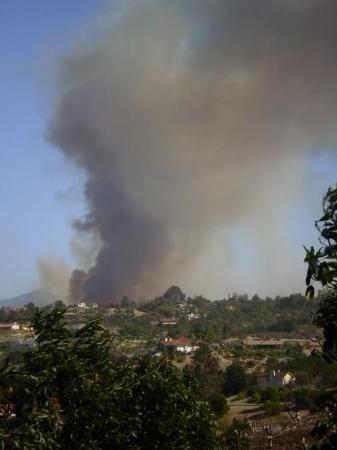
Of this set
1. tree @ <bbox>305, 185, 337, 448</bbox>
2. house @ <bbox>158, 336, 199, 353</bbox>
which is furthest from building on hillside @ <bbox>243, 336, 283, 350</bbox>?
tree @ <bbox>305, 185, 337, 448</bbox>

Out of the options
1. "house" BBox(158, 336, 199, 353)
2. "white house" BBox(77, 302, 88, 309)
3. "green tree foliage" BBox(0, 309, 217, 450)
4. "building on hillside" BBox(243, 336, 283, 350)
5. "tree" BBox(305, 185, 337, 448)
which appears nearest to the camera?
"tree" BBox(305, 185, 337, 448)

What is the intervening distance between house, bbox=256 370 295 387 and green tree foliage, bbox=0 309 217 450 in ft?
119

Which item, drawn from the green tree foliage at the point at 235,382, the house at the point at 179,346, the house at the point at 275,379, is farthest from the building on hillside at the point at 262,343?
the green tree foliage at the point at 235,382

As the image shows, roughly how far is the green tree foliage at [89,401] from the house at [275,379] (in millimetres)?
36357

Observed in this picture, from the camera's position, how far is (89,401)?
6820mm

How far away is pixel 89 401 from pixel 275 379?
39.0m

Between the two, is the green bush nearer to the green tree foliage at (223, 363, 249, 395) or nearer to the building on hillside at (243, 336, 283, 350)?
the green tree foliage at (223, 363, 249, 395)

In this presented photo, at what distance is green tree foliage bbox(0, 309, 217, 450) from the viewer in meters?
6.31

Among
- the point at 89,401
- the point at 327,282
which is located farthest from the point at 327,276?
the point at 89,401

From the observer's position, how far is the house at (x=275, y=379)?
43.0 m

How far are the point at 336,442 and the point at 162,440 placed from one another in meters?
4.63

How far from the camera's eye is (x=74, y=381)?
694 cm

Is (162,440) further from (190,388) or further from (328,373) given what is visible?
(328,373)

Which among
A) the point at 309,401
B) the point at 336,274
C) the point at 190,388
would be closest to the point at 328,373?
the point at 309,401
